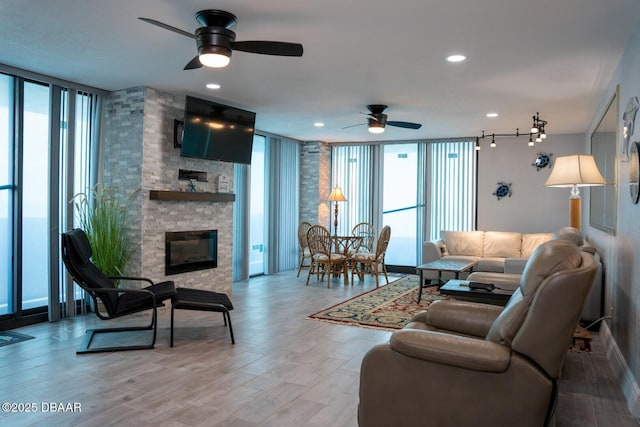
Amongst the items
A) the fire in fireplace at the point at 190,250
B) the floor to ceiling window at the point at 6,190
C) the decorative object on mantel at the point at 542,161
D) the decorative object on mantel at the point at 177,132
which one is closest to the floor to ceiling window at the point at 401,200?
the decorative object on mantel at the point at 542,161

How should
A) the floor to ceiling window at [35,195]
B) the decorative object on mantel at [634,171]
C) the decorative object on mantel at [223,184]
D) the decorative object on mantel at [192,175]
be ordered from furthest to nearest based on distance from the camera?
1. the decorative object on mantel at [223,184]
2. the decorative object on mantel at [192,175]
3. the floor to ceiling window at [35,195]
4. the decorative object on mantel at [634,171]

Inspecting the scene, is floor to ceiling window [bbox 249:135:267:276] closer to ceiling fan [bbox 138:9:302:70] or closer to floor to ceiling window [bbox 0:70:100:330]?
floor to ceiling window [bbox 0:70:100:330]

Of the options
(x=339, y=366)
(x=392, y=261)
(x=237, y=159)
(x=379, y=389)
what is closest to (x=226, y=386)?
(x=339, y=366)

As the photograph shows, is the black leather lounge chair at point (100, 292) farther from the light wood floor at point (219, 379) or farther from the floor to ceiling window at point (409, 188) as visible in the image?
the floor to ceiling window at point (409, 188)

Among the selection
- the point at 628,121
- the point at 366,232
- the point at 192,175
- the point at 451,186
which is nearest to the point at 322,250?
the point at 366,232

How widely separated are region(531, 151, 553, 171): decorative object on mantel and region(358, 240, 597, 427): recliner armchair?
6.36 metres

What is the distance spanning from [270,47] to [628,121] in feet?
8.64

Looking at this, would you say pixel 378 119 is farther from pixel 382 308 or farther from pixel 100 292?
pixel 100 292

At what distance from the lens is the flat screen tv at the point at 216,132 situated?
18.0 feet

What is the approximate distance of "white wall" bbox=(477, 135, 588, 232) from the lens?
7.89 meters

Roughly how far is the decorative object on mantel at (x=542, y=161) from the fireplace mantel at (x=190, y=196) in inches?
202

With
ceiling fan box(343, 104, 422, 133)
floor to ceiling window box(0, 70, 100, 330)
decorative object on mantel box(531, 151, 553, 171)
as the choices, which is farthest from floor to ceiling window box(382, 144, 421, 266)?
floor to ceiling window box(0, 70, 100, 330)

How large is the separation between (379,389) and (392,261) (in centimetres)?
692

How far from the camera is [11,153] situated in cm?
460
